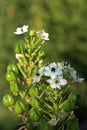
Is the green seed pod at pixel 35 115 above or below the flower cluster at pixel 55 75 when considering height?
below

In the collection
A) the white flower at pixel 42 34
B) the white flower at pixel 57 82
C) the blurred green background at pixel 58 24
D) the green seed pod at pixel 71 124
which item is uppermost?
the blurred green background at pixel 58 24

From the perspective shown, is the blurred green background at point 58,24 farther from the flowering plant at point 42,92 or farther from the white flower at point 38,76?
the white flower at point 38,76

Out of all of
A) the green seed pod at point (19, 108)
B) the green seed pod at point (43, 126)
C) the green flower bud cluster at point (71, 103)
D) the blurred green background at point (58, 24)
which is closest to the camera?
the green seed pod at point (43, 126)

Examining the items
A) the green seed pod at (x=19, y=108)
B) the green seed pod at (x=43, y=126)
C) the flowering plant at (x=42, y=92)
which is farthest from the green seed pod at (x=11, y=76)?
the green seed pod at (x=43, y=126)

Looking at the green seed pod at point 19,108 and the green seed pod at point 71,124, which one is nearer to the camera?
the green seed pod at point 71,124

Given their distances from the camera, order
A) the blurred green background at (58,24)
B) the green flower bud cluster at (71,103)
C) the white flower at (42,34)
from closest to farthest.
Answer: the green flower bud cluster at (71,103) → the white flower at (42,34) → the blurred green background at (58,24)

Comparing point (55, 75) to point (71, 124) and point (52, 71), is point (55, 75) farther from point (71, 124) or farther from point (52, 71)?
point (71, 124)

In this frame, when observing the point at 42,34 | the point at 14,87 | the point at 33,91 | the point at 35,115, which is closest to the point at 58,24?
the point at 42,34

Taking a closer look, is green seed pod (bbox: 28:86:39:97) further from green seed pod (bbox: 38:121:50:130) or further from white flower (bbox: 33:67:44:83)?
green seed pod (bbox: 38:121:50:130)

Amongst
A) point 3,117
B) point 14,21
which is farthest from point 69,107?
point 14,21
